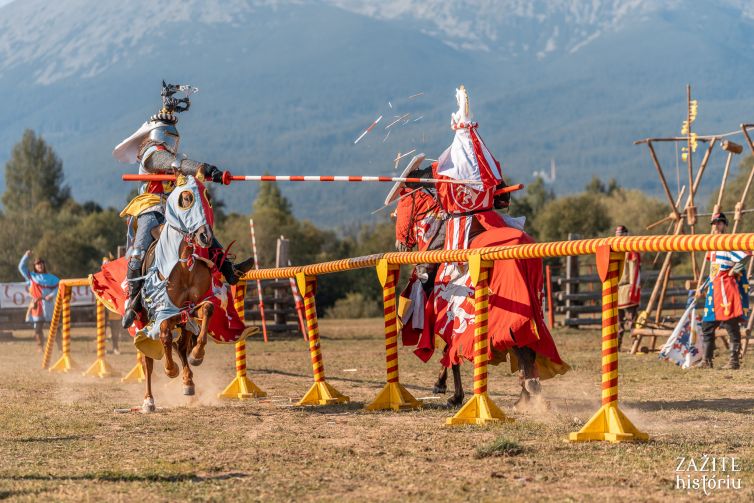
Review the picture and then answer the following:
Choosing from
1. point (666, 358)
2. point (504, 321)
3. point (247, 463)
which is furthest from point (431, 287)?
point (666, 358)

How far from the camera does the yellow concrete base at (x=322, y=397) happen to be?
39.7ft

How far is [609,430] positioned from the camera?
8.48 m

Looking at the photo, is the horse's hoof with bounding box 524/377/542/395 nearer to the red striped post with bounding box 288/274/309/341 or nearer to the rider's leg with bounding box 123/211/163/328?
the rider's leg with bounding box 123/211/163/328

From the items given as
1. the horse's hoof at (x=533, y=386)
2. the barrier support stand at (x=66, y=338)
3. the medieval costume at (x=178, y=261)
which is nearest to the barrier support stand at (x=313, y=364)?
the medieval costume at (x=178, y=261)

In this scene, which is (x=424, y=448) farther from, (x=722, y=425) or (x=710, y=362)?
(x=710, y=362)

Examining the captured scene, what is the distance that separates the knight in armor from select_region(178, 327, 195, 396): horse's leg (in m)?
0.59

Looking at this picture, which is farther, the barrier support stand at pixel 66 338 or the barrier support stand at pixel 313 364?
the barrier support stand at pixel 66 338

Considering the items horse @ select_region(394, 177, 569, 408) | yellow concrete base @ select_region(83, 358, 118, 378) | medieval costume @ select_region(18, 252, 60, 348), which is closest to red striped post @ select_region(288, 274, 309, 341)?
medieval costume @ select_region(18, 252, 60, 348)

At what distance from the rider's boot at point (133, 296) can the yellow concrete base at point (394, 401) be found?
2.56 meters

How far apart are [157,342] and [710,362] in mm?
7818

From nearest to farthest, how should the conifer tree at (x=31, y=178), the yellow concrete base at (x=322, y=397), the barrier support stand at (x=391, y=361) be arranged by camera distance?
the barrier support stand at (x=391, y=361), the yellow concrete base at (x=322, y=397), the conifer tree at (x=31, y=178)

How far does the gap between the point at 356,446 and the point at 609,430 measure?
176cm

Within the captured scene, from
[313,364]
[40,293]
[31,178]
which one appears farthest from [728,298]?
[31,178]

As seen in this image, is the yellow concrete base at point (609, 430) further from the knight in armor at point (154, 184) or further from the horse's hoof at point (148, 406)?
the horse's hoof at point (148, 406)
